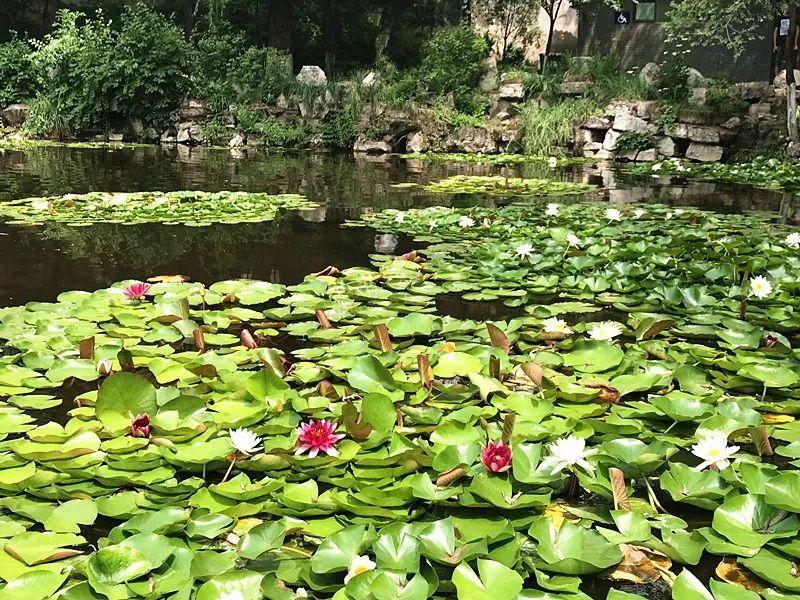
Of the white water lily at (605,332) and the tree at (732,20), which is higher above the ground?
the tree at (732,20)

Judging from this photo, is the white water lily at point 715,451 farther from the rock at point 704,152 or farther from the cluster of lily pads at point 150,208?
the rock at point 704,152

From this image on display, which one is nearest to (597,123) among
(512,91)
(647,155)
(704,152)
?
(647,155)

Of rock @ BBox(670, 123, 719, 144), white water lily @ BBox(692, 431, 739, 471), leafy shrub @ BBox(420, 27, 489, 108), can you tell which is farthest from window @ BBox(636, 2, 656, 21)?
white water lily @ BBox(692, 431, 739, 471)

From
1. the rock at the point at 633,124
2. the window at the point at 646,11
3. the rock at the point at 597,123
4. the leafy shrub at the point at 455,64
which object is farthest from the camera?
the window at the point at 646,11

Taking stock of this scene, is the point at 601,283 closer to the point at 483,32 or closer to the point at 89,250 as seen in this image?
the point at 89,250

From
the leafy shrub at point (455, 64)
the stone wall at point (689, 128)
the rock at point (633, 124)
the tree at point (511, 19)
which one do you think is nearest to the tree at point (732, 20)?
the stone wall at point (689, 128)

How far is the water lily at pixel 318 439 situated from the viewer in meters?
1.46

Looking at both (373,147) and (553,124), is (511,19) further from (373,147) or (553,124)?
(373,147)

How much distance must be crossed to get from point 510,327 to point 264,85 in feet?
41.9

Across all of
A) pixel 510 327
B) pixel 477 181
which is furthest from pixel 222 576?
pixel 477 181

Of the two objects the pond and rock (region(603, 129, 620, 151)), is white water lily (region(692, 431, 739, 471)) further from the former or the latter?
rock (region(603, 129, 620, 151))

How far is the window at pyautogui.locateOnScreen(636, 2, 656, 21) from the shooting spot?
52.5ft

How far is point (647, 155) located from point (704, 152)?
823 mm

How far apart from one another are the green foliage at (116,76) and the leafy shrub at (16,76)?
15.4 inches
